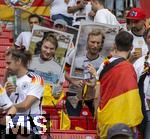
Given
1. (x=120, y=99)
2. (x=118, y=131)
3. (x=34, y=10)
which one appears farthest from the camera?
(x=34, y=10)

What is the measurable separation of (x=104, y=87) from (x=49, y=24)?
4693mm

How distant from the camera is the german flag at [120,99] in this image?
8.24 meters

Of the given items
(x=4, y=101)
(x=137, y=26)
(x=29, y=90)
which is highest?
(x=137, y=26)

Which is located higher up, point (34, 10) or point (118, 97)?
point (34, 10)

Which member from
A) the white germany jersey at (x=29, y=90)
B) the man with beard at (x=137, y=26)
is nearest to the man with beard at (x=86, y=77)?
the man with beard at (x=137, y=26)

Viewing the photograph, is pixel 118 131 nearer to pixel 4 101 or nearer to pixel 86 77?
pixel 4 101

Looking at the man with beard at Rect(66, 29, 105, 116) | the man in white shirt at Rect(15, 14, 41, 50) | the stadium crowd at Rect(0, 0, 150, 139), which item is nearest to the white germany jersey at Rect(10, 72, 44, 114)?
the stadium crowd at Rect(0, 0, 150, 139)

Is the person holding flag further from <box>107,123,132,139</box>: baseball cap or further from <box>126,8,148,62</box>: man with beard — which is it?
<box>126,8,148,62</box>: man with beard

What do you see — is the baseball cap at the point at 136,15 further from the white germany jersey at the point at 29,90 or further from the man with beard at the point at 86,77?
the white germany jersey at the point at 29,90

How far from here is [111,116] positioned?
8273 millimetres

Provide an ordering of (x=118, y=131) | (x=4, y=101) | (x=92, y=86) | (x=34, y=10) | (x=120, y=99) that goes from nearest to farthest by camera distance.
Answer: (x=118, y=131)
(x=4, y=101)
(x=120, y=99)
(x=92, y=86)
(x=34, y=10)

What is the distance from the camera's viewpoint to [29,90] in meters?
8.34

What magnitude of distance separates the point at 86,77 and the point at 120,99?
2.03m

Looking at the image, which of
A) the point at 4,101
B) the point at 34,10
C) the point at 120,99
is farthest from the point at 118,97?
the point at 34,10
